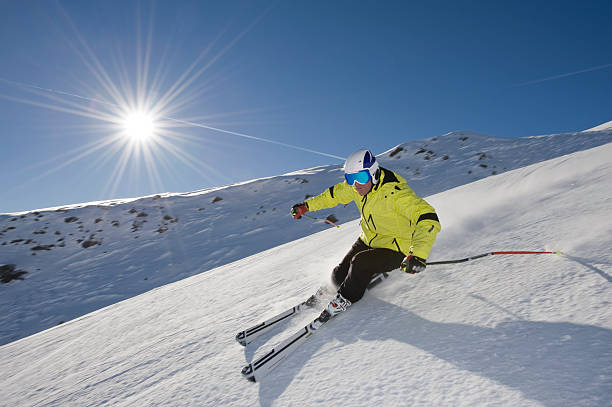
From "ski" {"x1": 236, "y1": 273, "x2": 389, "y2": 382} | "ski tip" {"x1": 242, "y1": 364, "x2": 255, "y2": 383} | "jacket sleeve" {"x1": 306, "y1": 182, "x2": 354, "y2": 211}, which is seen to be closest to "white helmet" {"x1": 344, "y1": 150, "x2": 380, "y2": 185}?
"jacket sleeve" {"x1": 306, "y1": 182, "x2": 354, "y2": 211}

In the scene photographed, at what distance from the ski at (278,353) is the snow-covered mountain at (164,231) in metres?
11.3

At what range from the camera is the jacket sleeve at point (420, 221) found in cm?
233

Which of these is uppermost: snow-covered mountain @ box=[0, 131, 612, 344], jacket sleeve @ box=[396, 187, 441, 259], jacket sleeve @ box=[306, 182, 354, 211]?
snow-covered mountain @ box=[0, 131, 612, 344]

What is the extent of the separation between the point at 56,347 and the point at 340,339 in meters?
4.41

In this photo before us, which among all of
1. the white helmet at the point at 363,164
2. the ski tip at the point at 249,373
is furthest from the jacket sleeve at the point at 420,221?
the ski tip at the point at 249,373

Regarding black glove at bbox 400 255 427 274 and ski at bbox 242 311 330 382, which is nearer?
ski at bbox 242 311 330 382

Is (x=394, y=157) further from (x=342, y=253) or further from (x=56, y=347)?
(x=56, y=347)

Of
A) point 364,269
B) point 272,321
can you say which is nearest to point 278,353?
point 272,321

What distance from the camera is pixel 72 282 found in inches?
533

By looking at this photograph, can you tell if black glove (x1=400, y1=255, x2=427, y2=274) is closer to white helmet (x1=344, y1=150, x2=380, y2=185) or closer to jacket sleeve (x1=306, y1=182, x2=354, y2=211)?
white helmet (x1=344, y1=150, x2=380, y2=185)

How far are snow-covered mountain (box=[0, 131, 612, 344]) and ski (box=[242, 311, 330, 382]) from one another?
37.2 ft

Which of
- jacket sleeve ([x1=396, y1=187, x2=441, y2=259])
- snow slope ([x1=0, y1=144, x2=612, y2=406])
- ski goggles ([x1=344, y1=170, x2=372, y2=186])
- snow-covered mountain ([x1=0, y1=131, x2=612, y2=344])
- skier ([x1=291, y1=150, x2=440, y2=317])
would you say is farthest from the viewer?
snow-covered mountain ([x1=0, y1=131, x2=612, y2=344])

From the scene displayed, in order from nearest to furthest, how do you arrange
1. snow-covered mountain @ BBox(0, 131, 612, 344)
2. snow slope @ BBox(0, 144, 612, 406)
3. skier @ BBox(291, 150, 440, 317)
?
snow slope @ BBox(0, 144, 612, 406) < skier @ BBox(291, 150, 440, 317) < snow-covered mountain @ BBox(0, 131, 612, 344)

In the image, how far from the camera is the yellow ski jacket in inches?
97.9
